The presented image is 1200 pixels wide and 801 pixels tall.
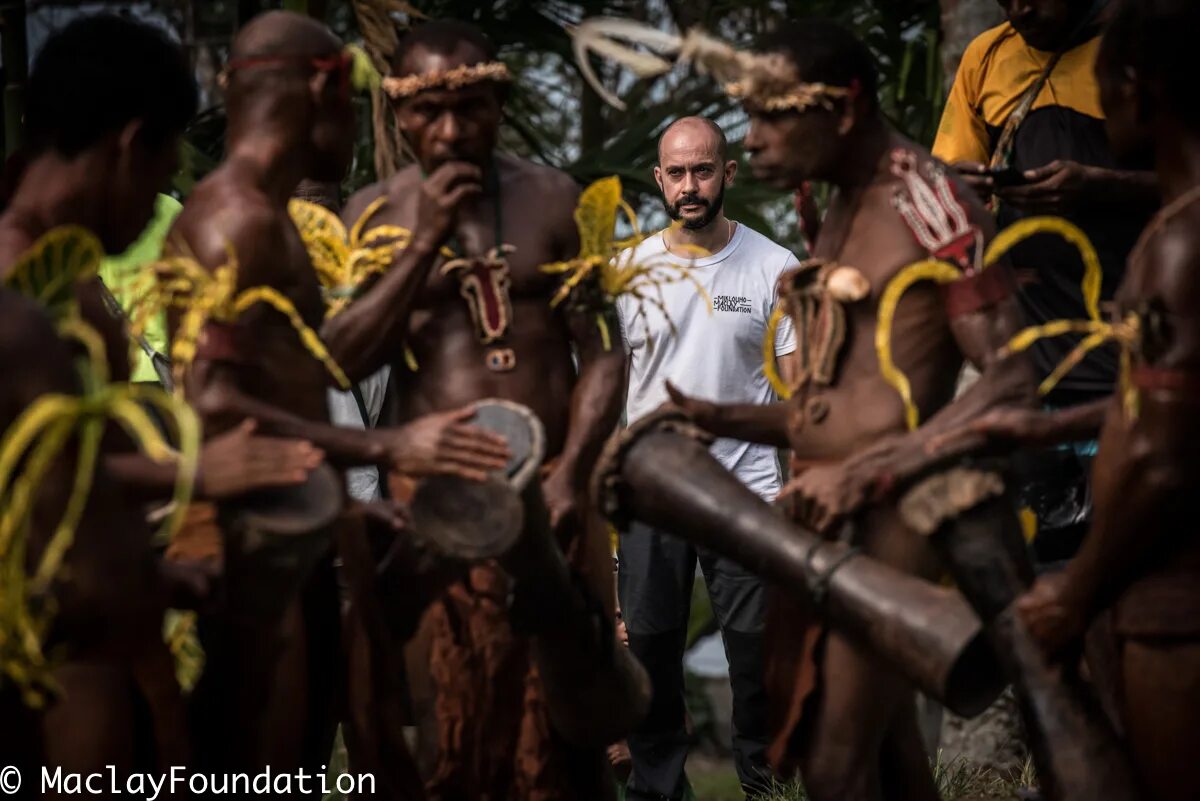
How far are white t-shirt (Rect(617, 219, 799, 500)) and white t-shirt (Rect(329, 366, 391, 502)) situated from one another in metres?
0.94

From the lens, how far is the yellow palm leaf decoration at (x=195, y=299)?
4.56 meters

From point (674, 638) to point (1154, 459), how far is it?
3.17 metres

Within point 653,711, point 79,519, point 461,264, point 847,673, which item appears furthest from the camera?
point 653,711

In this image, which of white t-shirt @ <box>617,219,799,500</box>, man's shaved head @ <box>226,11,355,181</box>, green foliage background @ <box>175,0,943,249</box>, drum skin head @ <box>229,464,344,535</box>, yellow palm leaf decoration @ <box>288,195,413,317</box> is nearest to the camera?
drum skin head @ <box>229,464,344,535</box>

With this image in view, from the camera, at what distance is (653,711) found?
6.94m

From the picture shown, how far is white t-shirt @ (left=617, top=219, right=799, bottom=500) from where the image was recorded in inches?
282

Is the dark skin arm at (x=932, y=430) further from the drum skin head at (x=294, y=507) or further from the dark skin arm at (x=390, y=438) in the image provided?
the drum skin head at (x=294, y=507)

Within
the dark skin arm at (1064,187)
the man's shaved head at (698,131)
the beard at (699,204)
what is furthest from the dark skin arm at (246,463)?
the man's shaved head at (698,131)

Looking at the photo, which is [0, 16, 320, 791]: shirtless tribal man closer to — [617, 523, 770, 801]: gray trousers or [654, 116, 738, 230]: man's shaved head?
[617, 523, 770, 801]: gray trousers

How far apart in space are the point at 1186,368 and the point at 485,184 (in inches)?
89.4

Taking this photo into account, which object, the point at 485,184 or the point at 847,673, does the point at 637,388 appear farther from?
the point at 847,673

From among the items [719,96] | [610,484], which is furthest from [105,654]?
[719,96]

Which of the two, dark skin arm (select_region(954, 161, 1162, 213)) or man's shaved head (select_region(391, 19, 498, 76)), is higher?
man's shaved head (select_region(391, 19, 498, 76))

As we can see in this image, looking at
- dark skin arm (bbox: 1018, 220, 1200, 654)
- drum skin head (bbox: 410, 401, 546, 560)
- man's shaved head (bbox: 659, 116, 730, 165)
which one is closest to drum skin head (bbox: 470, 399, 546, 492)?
drum skin head (bbox: 410, 401, 546, 560)
